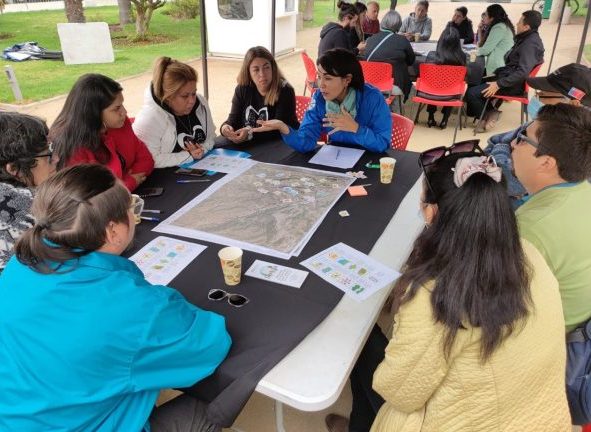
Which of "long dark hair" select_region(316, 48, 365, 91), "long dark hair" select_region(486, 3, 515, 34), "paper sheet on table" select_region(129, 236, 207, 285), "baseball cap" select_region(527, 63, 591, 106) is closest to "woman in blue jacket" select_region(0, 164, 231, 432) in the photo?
"paper sheet on table" select_region(129, 236, 207, 285)

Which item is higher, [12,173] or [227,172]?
[12,173]

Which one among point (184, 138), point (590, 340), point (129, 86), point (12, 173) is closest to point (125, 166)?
point (184, 138)

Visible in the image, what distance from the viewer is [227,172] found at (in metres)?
2.34

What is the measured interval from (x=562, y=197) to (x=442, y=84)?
13.4 ft

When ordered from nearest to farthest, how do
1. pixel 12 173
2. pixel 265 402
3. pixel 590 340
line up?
1. pixel 590 340
2. pixel 12 173
3. pixel 265 402

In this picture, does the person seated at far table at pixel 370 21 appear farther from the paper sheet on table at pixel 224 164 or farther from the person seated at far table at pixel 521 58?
the paper sheet on table at pixel 224 164

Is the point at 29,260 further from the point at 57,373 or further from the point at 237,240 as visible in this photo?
the point at 237,240

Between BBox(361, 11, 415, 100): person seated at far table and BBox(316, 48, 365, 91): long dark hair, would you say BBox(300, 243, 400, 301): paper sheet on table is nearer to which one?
BBox(316, 48, 365, 91): long dark hair

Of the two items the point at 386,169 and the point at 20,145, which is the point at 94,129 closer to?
the point at 20,145

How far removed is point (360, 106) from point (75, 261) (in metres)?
2.16

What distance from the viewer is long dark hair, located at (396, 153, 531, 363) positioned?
985mm

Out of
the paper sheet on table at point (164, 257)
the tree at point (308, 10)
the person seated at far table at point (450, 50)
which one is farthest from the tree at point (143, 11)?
the paper sheet on table at point (164, 257)

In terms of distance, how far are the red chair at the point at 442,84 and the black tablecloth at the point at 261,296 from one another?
335 centimetres

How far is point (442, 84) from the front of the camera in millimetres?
5090
